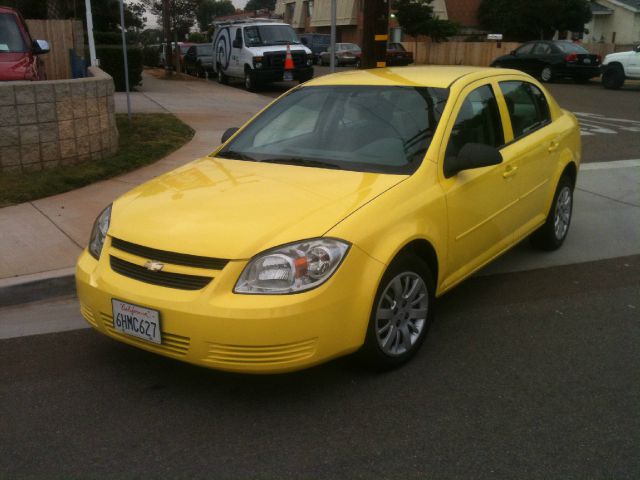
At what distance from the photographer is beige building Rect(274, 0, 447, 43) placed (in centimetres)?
5828

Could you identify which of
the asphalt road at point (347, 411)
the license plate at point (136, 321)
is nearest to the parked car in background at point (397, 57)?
the asphalt road at point (347, 411)

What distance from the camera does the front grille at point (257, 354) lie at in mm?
3346

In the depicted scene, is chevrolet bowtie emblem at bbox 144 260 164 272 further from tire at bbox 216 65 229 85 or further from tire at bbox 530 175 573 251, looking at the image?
tire at bbox 216 65 229 85

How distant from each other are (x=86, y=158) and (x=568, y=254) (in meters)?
5.65

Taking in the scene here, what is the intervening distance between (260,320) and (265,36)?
774 inches

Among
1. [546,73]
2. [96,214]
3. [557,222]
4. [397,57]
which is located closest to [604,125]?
[557,222]

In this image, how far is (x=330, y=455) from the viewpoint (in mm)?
3158

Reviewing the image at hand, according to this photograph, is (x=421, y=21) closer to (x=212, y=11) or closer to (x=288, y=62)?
(x=288, y=62)

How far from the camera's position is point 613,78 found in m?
23.6

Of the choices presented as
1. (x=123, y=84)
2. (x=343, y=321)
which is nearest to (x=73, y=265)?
(x=343, y=321)

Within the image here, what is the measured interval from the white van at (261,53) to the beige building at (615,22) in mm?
33360

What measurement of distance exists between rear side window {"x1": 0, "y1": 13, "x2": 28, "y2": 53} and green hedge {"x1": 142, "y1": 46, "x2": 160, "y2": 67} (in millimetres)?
27382

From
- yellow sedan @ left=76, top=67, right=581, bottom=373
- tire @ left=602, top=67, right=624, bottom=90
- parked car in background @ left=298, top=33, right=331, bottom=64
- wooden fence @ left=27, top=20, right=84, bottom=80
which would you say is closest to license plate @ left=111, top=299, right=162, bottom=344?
yellow sedan @ left=76, top=67, right=581, bottom=373

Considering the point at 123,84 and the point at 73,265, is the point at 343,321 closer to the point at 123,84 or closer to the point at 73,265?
the point at 73,265
